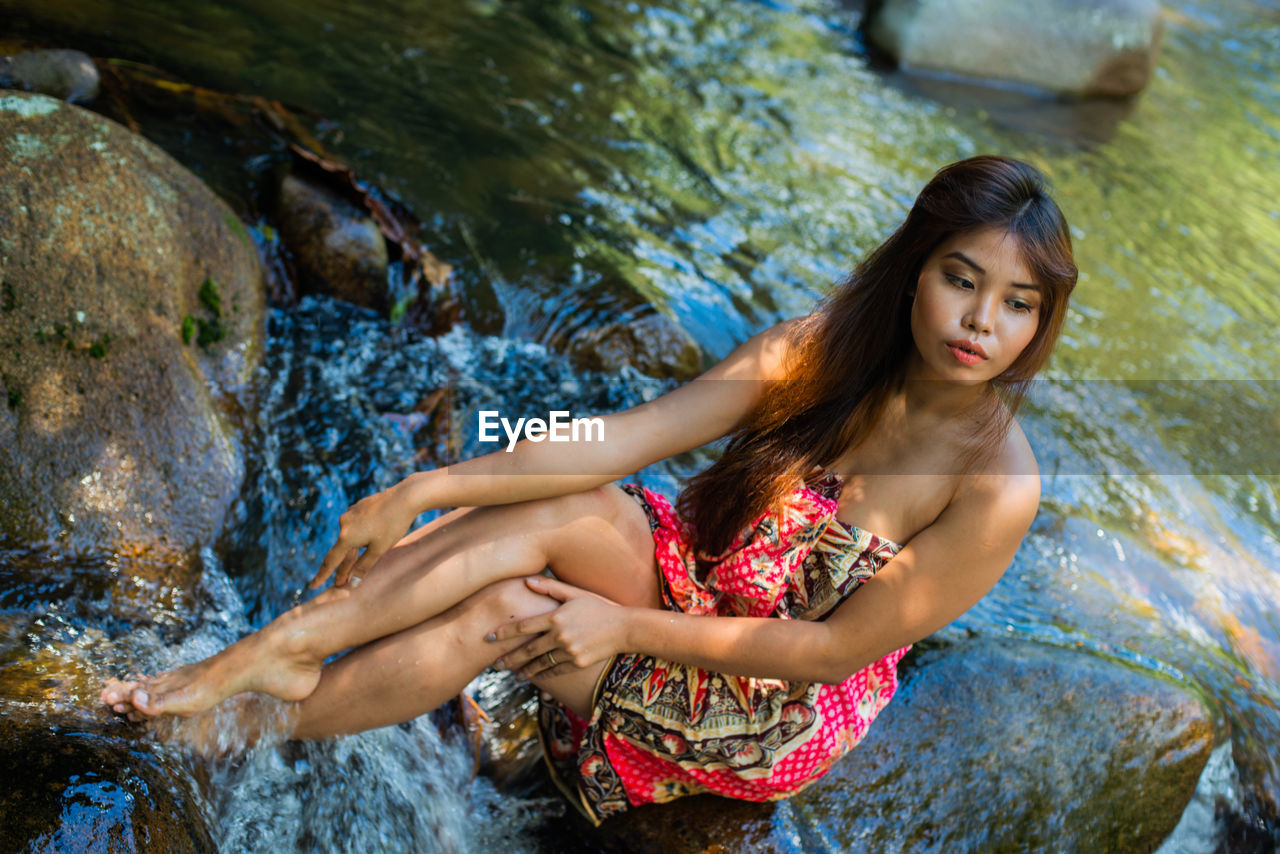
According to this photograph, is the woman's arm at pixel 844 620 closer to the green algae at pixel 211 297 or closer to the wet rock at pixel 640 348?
the green algae at pixel 211 297

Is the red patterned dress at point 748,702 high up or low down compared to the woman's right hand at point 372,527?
down

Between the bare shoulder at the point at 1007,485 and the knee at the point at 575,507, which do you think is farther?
the knee at the point at 575,507

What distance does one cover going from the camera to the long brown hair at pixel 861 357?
2275 mm

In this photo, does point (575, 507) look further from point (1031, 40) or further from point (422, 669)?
point (1031, 40)

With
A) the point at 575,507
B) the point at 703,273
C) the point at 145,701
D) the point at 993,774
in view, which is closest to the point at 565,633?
the point at 575,507

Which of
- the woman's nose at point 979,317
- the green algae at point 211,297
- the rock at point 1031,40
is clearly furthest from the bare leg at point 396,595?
the rock at point 1031,40

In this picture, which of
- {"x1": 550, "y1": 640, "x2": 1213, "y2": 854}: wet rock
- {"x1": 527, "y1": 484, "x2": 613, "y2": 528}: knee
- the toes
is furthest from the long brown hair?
the toes

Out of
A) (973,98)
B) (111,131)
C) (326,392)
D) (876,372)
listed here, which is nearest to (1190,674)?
(876,372)

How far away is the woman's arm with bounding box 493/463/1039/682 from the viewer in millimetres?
2305

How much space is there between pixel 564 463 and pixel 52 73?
4037 mm

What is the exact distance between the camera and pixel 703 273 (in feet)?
18.0

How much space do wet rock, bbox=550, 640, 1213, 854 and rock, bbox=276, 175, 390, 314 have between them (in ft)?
8.66

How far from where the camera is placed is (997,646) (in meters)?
3.18

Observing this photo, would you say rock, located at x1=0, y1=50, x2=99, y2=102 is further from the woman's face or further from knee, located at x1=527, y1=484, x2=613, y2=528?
the woman's face
